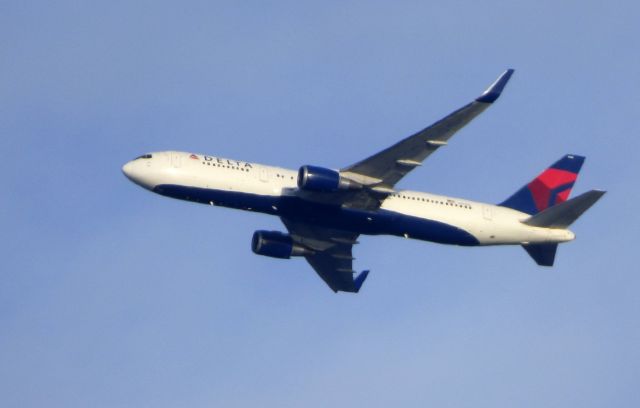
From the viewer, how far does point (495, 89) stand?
7338cm

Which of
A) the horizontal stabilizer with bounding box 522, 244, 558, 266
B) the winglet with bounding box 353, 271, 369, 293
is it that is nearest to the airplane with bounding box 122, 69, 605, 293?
the horizontal stabilizer with bounding box 522, 244, 558, 266

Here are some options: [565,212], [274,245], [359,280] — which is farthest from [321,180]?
[565,212]

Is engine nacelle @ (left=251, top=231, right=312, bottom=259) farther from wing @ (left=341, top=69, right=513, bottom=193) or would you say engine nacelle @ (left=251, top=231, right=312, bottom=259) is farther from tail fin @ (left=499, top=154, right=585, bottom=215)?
tail fin @ (left=499, top=154, right=585, bottom=215)

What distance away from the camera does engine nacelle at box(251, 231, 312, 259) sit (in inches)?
3349

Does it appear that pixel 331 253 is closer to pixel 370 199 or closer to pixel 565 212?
pixel 370 199

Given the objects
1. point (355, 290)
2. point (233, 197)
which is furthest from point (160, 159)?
point (355, 290)

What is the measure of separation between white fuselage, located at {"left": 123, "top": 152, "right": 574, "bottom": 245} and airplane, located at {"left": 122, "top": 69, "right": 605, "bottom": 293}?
60 mm

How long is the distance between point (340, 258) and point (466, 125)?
16991mm

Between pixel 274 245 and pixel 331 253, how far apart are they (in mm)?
4564

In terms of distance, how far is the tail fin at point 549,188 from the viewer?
3354 inches

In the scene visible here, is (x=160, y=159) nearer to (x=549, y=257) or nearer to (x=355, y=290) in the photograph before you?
(x=355, y=290)

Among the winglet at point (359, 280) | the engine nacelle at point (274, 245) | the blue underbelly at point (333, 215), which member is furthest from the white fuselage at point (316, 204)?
the winglet at point (359, 280)

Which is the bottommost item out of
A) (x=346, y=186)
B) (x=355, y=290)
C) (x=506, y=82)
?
(x=355, y=290)

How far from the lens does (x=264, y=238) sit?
85.1 metres
